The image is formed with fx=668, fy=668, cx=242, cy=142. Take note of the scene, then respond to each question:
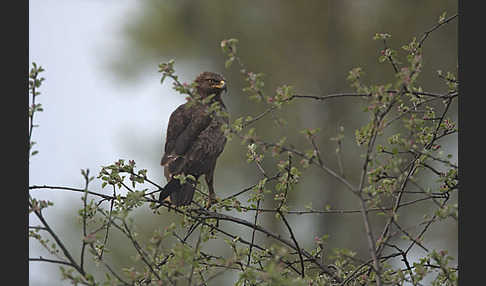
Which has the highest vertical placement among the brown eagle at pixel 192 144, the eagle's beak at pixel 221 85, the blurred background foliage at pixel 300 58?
the blurred background foliage at pixel 300 58

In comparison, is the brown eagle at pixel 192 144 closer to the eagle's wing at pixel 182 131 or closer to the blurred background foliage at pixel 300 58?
the eagle's wing at pixel 182 131

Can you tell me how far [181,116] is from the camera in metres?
3.99

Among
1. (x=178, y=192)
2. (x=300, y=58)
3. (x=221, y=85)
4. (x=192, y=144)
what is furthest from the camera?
(x=300, y=58)

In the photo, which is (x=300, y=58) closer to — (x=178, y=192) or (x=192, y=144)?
(x=192, y=144)

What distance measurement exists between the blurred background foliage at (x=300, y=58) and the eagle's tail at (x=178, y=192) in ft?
27.6

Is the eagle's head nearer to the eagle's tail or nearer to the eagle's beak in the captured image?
the eagle's beak

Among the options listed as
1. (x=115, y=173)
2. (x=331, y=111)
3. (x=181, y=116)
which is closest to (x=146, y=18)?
(x=331, y=111)

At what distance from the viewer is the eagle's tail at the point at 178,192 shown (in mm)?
3076

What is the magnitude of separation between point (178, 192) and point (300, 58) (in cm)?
1090

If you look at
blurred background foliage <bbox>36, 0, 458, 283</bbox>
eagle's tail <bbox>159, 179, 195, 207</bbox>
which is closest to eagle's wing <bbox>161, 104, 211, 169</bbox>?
eagle's tail <bbox>159, 179, 195, 207</bbox>

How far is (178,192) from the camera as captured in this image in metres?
3.17

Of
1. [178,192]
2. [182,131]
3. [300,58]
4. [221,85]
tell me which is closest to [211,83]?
[221,85]

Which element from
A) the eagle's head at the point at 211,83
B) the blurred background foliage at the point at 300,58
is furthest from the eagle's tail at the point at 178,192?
the blurred background foliage at the point at 300,58
